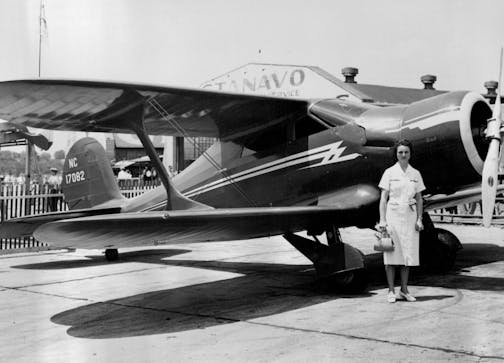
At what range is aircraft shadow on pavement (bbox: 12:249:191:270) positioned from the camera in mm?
9523

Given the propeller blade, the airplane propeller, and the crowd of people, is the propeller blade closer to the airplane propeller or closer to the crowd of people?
the airplane propeller

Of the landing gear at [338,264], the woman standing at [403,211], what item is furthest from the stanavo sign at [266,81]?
the woman standing at [403,211]

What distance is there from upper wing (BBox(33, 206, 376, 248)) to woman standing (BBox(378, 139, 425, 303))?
78cm

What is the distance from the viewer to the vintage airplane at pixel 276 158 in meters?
5.72

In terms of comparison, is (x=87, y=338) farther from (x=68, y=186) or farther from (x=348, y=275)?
(x=68, y=186)

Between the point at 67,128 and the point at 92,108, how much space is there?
0.97 metres

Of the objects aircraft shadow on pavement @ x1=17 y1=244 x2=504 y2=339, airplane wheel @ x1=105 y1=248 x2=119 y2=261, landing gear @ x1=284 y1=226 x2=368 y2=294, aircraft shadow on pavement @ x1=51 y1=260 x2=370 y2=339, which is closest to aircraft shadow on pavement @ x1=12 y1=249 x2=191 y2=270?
airplane wheel @ x1=105 y1=248 x2=119 y2=261

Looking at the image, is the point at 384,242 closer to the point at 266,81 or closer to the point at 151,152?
the point at 151,152

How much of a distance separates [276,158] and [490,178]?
105 inches

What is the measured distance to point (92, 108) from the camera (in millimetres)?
6902

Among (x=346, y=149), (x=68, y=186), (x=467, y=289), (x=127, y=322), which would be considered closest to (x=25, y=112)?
(x=127, y=322)

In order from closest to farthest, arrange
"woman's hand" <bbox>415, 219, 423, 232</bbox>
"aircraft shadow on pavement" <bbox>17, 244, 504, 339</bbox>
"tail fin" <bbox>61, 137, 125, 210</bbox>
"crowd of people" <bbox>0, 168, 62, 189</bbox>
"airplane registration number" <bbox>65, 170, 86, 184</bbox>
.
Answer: "aircraft shadow on pavement" <bbox>17, 244, 504, 339</bbox> < "woman's hand" <bbox>415, 219, 423, 232</bbox> < "tail fin" <bbox>61, 137, 125, 210</bbox> < "airplane registration number" <bbox>65, 170, 86, 184</bbox> < "crowd of people" <bbox>0, 168, 62, 189</bbox>

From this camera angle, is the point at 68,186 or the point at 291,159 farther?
the point at 68,186

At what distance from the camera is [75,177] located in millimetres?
10680
